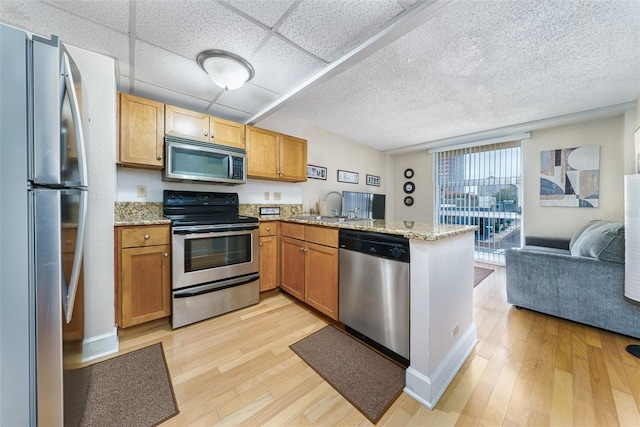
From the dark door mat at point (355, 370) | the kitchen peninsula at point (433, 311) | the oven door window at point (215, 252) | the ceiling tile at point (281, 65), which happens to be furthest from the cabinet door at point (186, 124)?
the dark door mat at point (355, 370)

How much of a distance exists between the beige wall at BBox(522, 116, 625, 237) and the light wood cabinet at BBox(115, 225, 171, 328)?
5.18 meters

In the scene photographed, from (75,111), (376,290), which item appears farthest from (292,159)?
(75,111)

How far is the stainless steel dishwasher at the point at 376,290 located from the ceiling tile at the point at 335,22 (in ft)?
4.62

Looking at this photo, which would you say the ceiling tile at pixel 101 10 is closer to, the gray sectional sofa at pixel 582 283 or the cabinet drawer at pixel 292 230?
the cabinet drawer at pixel 292 230

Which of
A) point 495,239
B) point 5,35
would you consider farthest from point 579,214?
point 5,35

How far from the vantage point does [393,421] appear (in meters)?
1.20

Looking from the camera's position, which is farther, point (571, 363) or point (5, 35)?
point (571, 363)

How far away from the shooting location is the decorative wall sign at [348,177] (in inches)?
169

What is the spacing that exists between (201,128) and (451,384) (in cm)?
303

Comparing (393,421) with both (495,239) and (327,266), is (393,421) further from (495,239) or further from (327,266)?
(495,239)

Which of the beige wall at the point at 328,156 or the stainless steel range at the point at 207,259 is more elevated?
the beige wall at the point at 328,156

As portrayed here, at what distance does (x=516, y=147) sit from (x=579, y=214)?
1361 millimetres

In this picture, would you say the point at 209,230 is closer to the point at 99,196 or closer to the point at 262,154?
the point at 99,196

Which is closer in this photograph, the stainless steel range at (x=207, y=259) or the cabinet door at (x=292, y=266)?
→ the stainless steel range at (x=207, y=259)
